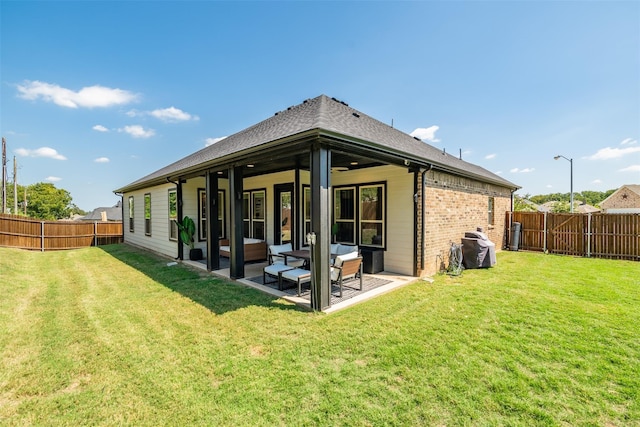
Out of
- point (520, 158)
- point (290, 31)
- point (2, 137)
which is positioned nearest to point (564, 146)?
point (520, 158)

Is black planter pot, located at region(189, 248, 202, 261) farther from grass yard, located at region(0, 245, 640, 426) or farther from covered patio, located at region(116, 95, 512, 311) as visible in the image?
grass yard, located at region(0, 245, 640, 426)

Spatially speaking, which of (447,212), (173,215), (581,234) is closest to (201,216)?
(173,215)

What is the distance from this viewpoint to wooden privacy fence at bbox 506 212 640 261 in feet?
31.6

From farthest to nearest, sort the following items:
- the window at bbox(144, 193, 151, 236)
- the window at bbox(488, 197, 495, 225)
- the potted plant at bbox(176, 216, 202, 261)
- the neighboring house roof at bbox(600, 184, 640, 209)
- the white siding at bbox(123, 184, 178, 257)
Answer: the neighboring house roof at bbox(600, 184, 640, 209) → the window at bbox(144, 193, 151, 236) → the window at bbox(488, 197, 495, 225) → the white siding at bbox(123, 184, 178, 257) → the potted plant at bbox(176, 216, 202, 261)

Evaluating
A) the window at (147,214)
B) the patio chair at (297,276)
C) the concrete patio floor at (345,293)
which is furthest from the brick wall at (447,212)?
the window at (147,214)

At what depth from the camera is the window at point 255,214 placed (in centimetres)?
1042

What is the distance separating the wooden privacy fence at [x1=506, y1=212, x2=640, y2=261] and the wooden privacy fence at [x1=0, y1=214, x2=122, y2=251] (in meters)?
21.2

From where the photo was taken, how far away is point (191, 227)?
9219mm

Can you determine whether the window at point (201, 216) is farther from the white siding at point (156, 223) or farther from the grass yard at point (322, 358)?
the grass yard at point (322, 358)

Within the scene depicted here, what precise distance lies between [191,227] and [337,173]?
523 cm

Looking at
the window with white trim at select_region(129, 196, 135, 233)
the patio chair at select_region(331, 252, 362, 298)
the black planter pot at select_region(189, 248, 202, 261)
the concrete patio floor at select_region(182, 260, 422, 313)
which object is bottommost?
the concrete patio floor at select_region(182, 260, 422, 313)

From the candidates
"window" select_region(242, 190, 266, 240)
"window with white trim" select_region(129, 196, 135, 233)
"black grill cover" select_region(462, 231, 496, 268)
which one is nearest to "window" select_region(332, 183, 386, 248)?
"black grill cover" select_region(462, 231, 496, 268)

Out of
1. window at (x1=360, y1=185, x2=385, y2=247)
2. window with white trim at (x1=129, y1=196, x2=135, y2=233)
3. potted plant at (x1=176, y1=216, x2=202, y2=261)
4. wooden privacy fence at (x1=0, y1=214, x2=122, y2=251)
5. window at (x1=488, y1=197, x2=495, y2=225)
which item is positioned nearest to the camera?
window at (x1=360, y1=185, x2=385, y2=247)

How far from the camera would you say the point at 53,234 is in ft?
45.2
